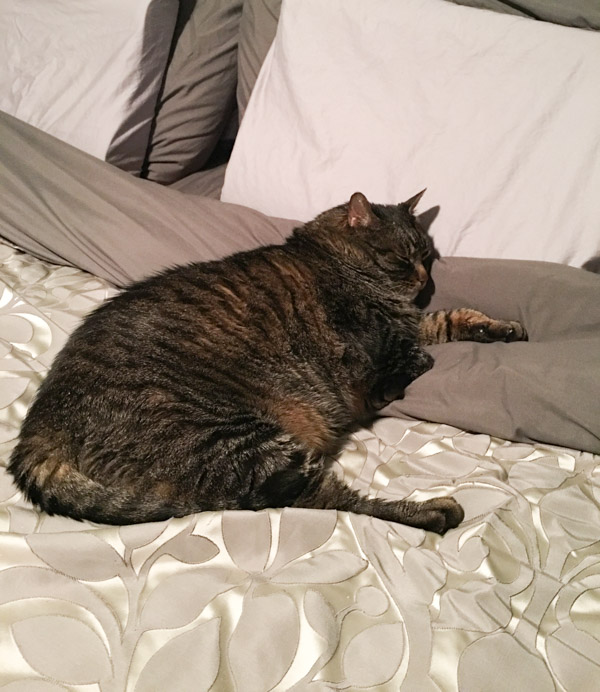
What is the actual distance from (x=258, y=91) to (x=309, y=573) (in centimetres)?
130

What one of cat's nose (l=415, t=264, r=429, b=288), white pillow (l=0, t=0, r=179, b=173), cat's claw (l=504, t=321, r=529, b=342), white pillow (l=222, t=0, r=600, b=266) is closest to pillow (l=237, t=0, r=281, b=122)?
white pillow (l=222, t=0, r=600, b=266)

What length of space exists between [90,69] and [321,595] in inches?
64.0

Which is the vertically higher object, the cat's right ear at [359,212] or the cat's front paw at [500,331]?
the cat's right ear at [359,212]

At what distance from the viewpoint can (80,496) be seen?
849 millimetres

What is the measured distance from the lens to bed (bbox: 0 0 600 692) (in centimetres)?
66

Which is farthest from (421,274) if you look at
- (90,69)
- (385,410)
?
(90,69)

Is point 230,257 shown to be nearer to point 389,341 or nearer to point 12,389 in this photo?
point 389,341

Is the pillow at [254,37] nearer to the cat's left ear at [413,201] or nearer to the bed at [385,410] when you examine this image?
the bed at [385,410]

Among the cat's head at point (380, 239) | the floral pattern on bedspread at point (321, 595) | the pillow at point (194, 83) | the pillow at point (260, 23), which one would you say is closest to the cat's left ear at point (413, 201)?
the cat's head at point (380, 239)

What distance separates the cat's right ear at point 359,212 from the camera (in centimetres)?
126

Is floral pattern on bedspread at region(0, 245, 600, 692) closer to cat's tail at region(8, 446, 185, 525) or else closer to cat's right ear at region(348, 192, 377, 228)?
cat's tail at region(8, 446, 185, 525)

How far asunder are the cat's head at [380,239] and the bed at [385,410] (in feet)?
0.18

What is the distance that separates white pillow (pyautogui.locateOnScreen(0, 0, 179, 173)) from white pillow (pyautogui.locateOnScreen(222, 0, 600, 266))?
14.9 inches

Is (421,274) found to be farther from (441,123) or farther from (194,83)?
(194,83)
